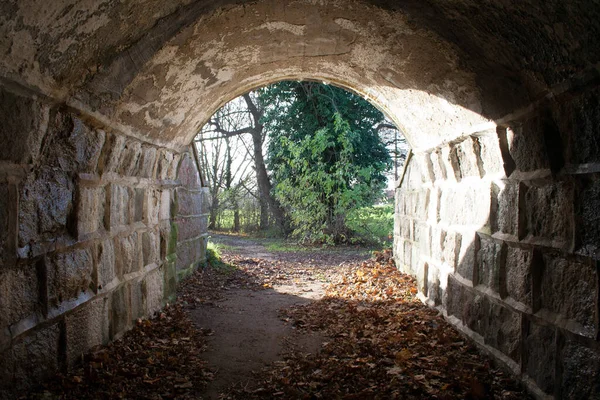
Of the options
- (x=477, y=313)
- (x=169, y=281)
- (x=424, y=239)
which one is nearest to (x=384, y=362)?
(x=477, y=313)

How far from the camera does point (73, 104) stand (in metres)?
3.21

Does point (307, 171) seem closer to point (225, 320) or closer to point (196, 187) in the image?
point (196, 187)

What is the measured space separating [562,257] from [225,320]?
13.6ft

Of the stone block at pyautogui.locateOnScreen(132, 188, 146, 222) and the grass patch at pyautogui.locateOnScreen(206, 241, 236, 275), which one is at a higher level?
the stone block at pyautogui.locateOnScreen(132, 188, 146, 222)

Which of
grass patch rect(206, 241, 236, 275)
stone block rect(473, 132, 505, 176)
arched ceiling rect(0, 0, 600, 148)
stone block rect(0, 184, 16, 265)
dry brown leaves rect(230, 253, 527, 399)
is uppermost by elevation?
arched ceiling rect(0, 0, 600, 148)

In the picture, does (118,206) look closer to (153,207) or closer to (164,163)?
(153,207)

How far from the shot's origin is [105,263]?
4172 mm

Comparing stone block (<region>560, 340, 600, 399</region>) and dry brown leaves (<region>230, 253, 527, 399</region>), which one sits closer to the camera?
stone block (<region>560, 340, 600, 399</region>)

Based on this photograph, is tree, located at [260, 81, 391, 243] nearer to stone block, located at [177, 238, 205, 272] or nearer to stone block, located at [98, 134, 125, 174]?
stone block, located at [177, 238, 205, 272]

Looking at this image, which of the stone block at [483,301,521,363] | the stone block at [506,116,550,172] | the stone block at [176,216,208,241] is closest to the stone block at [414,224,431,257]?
the stone block at [483,301,521,363]

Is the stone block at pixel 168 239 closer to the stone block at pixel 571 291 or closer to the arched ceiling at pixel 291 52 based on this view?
the arched ceiling at pixel 291 52

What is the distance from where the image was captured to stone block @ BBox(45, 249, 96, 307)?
127 inches

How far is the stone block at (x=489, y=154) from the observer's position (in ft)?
12.9

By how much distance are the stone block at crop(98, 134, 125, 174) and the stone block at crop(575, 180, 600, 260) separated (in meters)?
3.65
